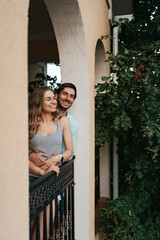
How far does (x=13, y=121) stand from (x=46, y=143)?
0.97 m

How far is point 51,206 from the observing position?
1.71 meters

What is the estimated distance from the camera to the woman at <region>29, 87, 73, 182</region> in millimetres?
1851

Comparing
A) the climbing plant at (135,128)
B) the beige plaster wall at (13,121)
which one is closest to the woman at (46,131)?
the beige plaster wall at (13,121)

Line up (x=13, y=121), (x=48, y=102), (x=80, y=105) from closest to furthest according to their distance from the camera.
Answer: (x=13, y=121) → (x=48, y=102) → (x=80, y=105)

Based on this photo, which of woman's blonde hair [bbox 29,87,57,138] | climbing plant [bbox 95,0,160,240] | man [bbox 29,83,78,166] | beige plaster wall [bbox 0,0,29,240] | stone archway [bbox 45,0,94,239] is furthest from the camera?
climbing plant [bbox 95,0,160,240]

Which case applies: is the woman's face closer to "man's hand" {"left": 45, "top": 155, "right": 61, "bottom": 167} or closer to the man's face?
the man's face

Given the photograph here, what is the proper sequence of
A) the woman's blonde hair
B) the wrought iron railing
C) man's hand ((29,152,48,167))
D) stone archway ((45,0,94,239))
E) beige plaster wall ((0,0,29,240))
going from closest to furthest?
beige plaster wall ((0,0,29,240))
the wrought iron railing
man's hand ((29,152,48,167))
the woman's blonde hair
stone archway ((45,0,94,239))

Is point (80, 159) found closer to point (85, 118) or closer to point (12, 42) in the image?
point (85, 118)

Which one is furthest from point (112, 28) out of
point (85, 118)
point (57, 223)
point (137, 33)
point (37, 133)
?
point (57, 223)

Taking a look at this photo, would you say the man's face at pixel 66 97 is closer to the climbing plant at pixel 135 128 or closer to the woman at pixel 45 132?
the woman at pixel 45 132

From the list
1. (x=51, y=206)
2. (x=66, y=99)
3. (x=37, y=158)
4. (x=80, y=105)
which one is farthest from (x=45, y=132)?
(x=80, y=105)

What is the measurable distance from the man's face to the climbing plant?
865 mm

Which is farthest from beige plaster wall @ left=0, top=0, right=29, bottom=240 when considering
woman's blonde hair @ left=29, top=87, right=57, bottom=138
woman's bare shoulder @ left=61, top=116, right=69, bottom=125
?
woman's bare shoulder @ left=61, top=116, right=69, bottom=125

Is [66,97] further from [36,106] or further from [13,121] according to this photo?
[13,121]
